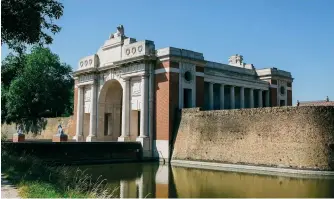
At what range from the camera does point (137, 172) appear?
69.4 ft

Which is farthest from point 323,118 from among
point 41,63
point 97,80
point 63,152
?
point 41,63

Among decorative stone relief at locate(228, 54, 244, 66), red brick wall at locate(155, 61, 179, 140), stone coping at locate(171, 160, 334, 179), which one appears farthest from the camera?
decorative stone relief at locate(228, 54, 244, 66)

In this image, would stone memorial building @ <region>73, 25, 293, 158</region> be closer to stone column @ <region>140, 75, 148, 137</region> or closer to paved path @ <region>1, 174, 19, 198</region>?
stone column @ <region>140, 75, 148, 137</region>

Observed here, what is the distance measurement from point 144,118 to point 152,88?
248 centimetres

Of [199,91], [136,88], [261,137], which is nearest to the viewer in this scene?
[261,137]

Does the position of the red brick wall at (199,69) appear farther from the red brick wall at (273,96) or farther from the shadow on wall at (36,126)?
Answer: the shadow on wall at (36,126)

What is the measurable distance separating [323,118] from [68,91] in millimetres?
41734

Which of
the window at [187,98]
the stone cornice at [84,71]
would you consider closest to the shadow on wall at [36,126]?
the stone cornice at [84,71]

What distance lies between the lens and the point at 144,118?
28656mm

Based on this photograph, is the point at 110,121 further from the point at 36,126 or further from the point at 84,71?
the point at 36,126

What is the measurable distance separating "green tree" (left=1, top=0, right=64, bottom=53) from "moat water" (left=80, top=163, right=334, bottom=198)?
723cm

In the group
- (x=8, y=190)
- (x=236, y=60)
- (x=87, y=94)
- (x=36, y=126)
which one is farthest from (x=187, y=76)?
(x=36, y=126)

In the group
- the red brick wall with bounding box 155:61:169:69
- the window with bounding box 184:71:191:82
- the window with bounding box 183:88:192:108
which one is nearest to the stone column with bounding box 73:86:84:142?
the red brick wall with bounding box 155:61:169:69

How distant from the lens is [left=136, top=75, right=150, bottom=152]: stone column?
28.5 meters
